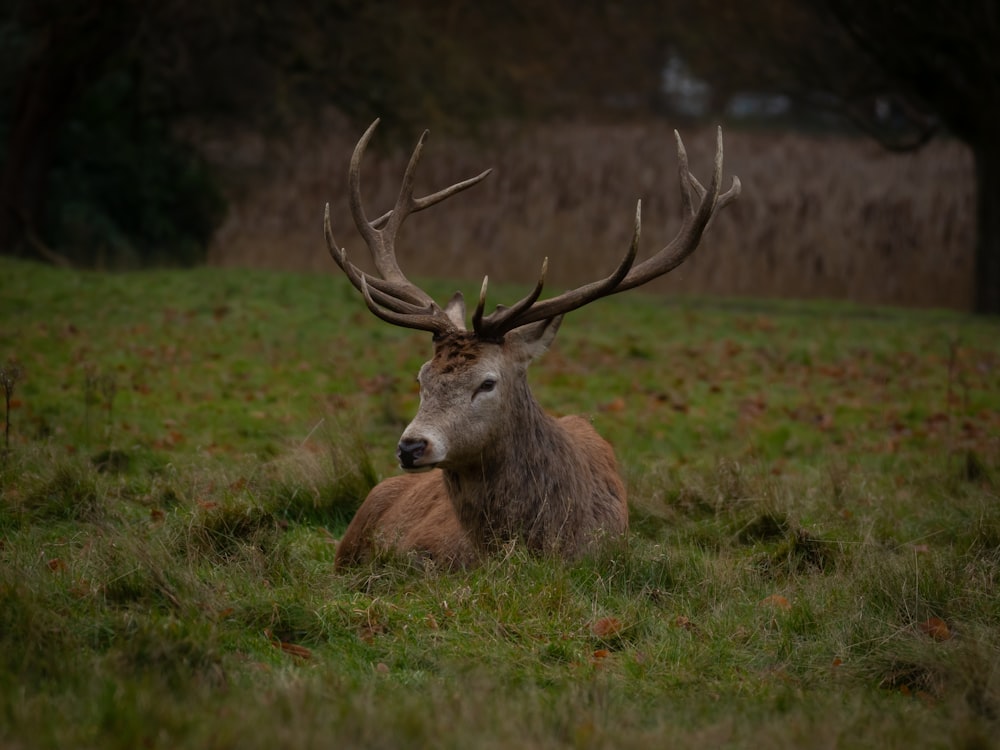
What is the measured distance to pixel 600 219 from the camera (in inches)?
838

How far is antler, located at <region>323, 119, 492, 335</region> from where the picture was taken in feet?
→ 19.7

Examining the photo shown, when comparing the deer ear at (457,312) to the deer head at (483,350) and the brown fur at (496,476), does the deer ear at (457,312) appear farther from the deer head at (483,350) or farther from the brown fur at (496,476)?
the brown fur at (496,476)

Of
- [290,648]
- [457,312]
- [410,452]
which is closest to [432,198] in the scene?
[457,312]

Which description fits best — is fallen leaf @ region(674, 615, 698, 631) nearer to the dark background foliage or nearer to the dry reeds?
the dark background foliage

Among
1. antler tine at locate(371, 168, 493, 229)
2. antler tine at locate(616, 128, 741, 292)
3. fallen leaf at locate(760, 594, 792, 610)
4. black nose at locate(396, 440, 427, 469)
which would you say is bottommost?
fallen leaf at locate(760, 594, 792, 610)

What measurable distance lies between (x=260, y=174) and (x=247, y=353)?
11663mm

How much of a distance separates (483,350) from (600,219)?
51.5 ft

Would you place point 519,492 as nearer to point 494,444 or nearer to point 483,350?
point 494,444

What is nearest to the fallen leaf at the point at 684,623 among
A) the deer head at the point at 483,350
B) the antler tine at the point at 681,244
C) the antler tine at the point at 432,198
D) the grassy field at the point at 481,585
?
the grassy field at the point at 481,585

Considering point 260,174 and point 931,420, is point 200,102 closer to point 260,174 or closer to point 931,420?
point 260,174

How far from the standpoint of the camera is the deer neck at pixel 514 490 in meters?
5.89

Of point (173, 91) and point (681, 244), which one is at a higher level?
point (173, 91)

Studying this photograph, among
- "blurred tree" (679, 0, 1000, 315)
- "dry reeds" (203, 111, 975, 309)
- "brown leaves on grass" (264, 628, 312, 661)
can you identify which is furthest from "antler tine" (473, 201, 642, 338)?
"dry reeds" (203, 111, 975, 309)

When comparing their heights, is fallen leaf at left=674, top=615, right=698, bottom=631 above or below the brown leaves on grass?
below
